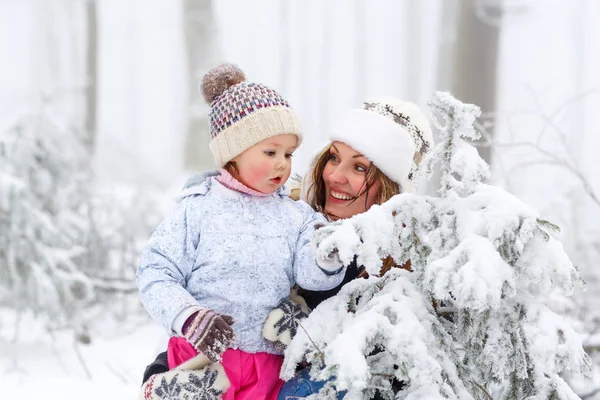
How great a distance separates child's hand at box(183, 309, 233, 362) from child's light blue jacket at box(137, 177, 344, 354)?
13cm

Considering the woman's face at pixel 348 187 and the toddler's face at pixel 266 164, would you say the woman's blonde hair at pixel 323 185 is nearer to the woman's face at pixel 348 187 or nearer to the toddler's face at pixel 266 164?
the woman's face at pixel 348 187

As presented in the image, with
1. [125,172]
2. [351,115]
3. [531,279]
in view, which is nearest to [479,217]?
[531,279]

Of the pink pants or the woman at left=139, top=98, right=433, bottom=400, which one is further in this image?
the woman at left=139, top=98, right=433, bottom=400

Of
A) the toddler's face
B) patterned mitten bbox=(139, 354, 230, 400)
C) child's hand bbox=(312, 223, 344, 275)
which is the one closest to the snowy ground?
patterned mitten bbox=(139, 354, 230, 400)

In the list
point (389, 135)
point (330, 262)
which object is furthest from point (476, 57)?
point (330, 262)

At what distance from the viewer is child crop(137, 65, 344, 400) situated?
6.56ft

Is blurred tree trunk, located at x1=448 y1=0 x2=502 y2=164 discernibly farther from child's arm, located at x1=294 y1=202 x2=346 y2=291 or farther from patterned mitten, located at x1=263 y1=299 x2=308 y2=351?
patterned mitten, located at x1=263 y1=299 x2=308 y2=351

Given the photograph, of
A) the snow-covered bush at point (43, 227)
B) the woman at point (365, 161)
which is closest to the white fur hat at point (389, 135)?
the woman at point (365, 161)

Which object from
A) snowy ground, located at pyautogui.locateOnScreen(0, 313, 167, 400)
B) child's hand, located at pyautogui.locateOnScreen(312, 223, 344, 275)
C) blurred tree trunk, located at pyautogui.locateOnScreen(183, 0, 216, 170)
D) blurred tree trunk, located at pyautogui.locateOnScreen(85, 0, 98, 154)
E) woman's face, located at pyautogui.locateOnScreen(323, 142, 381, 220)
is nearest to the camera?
child's hand, located at pyautogui.locateOnScreen(312, 223, 344, 275)

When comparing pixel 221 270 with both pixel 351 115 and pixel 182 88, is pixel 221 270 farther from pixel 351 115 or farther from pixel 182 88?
pixel 182 88

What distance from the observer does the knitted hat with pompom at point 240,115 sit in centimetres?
208

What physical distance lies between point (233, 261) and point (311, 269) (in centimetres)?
22

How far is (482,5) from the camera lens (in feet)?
29.5

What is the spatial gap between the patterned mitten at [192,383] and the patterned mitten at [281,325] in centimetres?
17
